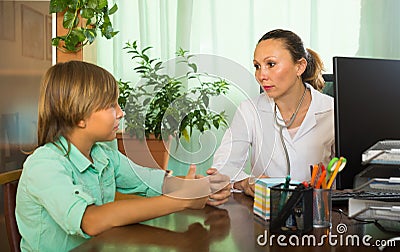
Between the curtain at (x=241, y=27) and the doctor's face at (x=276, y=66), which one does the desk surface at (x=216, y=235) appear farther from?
the curtain at (x=241, y=27)

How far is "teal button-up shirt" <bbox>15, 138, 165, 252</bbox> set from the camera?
1121mm

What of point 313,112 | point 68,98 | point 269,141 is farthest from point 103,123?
point 313,112

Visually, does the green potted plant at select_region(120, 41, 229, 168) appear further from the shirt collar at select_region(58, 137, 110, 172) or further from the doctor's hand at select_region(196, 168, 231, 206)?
the shirt collar at select_region(58, 137, 110, 172)

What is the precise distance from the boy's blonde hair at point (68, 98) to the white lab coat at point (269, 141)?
332mm

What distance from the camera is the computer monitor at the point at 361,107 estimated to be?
3.76 ft

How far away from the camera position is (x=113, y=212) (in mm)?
1101

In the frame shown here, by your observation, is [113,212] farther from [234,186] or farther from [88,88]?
[234,186]

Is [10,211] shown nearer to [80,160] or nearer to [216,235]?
[80,160]

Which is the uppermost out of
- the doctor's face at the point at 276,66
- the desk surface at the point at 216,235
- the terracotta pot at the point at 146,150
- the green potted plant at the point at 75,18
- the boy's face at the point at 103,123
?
the green potted plant at the point at 75,18

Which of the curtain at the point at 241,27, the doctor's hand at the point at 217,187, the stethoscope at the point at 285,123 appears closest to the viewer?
the doctor's hand at the point at 217,187

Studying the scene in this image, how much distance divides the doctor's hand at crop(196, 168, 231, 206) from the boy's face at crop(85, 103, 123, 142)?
294 mm

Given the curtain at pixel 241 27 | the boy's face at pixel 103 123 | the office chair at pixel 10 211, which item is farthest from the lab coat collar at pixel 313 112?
the curtain at pixel 241 27

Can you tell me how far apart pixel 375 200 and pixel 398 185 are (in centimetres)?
9

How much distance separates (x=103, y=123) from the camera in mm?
1357
